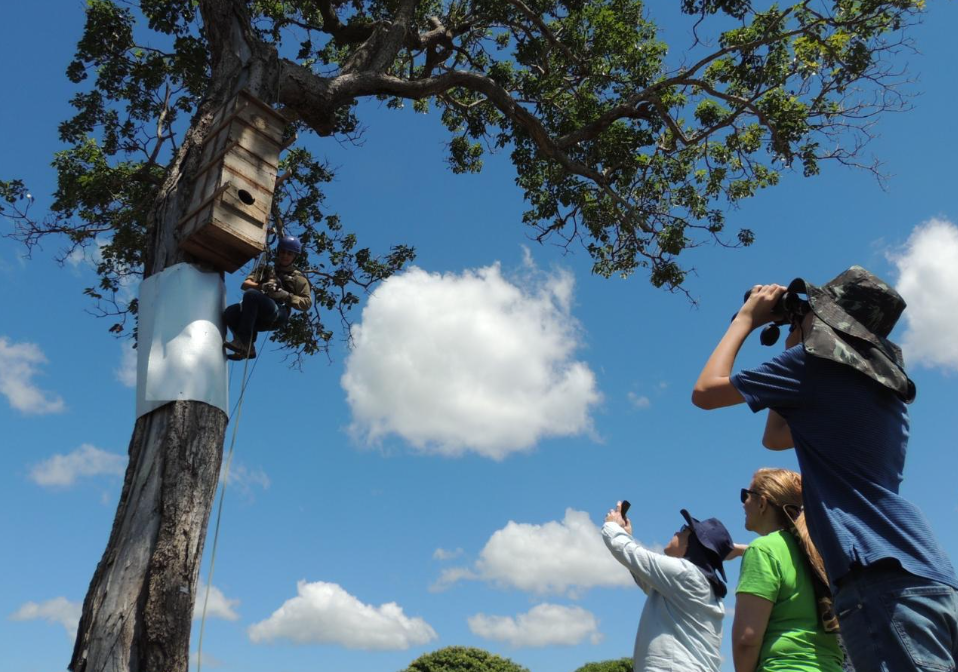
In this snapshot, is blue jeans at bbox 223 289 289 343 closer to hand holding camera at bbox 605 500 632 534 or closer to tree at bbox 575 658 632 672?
hand holding camera at bbox 605 500 632 534

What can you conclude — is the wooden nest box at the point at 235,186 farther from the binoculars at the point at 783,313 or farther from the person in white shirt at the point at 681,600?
the binoculars at the point at 783,313

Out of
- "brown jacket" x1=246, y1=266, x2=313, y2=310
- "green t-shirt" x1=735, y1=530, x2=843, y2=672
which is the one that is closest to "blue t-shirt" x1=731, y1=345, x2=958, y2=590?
"green t-shirt" x1=735, y1=530, x2=843, y2=672

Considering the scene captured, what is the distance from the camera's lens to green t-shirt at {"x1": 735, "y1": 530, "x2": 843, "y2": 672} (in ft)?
9.46

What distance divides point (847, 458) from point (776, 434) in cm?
60

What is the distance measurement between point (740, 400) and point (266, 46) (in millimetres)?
5606

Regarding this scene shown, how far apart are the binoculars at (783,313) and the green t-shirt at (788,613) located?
36.9 inches

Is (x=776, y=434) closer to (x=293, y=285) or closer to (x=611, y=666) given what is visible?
(x=293, y=285)

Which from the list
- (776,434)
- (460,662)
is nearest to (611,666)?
(460,662)

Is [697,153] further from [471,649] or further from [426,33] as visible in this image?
[471,649]

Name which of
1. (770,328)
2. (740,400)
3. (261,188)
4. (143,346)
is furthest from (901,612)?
(261,188)

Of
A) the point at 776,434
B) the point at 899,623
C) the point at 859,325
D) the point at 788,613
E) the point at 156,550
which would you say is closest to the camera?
the point at 899,623

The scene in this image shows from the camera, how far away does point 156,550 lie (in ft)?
14.0

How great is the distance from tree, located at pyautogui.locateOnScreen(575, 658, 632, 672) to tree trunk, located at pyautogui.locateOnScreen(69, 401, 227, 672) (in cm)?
1035

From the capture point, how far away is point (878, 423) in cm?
217
